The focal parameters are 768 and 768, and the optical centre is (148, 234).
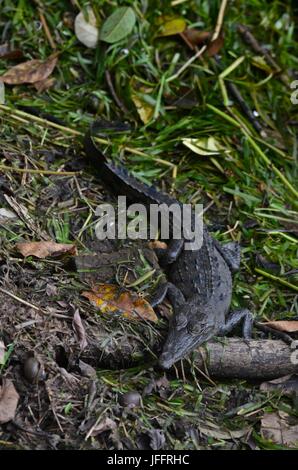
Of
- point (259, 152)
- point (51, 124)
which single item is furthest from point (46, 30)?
point (259, 152)

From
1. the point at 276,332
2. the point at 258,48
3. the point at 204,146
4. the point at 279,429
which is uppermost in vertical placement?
the point at 258,48

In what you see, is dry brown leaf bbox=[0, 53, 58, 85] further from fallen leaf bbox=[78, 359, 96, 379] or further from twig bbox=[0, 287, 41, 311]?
fallen leaf bbox=[78, 359, 96, 379]

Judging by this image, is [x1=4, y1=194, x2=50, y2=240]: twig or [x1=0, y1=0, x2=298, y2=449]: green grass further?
[x1=0, y1=0, x2=298, y2=449]: green grass

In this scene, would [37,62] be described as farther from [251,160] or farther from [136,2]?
[251,160]

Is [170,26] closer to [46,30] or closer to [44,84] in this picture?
[46,30]

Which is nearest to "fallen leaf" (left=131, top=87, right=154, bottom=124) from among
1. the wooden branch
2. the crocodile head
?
the crocodile head

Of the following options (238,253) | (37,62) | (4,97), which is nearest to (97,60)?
(37,62)
